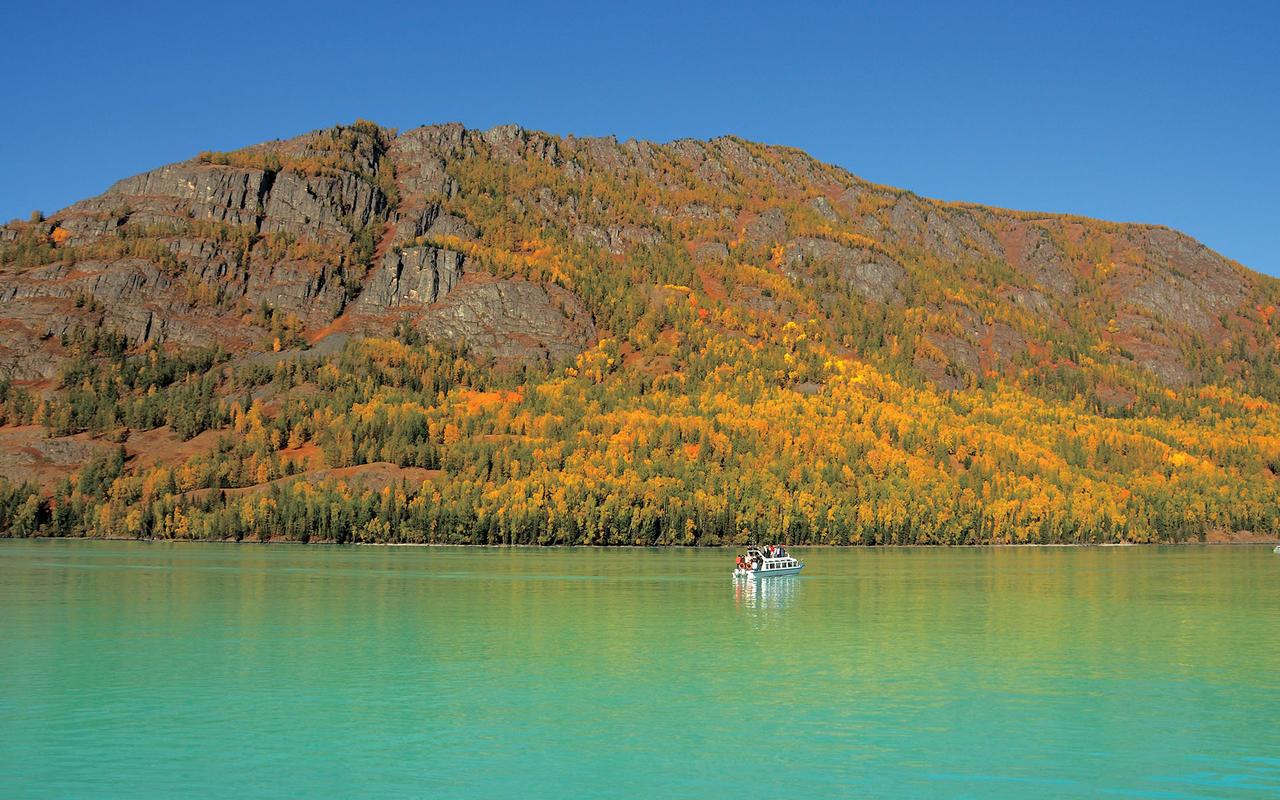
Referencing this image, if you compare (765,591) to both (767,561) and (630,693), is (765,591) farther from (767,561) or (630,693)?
(630,693)

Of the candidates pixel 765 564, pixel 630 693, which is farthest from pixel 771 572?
pixel 630 693

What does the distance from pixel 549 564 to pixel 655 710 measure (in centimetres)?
10918

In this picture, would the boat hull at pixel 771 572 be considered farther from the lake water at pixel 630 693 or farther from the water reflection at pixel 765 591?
the lake water at pixel 630 693

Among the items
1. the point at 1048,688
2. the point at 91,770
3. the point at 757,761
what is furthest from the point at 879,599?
the point at 91,770

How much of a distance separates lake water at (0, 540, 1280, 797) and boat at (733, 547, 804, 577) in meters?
22.2

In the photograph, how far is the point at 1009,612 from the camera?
94.1m

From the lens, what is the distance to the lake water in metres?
40.0

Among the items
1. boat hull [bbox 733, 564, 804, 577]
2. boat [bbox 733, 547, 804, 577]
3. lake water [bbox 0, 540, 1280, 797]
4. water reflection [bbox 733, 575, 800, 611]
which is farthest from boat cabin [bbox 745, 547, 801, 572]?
lake water [bbox 0, 540, 1280, 797]

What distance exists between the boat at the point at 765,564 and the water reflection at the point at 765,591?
3.27 feet

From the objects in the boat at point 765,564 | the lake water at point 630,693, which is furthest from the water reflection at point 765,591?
the lake water at point 630,693

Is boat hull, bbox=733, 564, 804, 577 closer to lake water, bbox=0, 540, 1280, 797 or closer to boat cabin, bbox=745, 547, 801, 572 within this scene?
boat cabin, bbox=745, 547, 801, 572

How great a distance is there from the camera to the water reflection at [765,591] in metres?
103

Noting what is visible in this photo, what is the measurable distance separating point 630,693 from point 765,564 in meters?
83.5

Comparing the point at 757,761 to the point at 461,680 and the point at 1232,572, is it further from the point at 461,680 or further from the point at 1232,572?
the point at 1232,572
